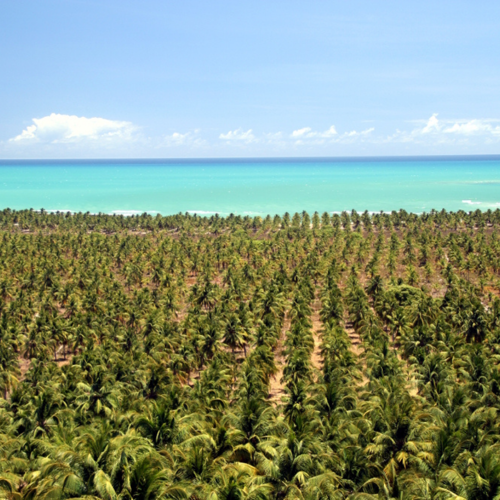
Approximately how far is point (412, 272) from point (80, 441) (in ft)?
238

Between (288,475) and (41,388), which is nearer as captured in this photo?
(288,475)

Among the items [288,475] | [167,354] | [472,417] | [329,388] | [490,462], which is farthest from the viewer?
[167,354]

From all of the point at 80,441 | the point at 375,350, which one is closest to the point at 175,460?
the point at 80,441

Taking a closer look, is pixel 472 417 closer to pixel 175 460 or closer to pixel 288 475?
pixel 288 475

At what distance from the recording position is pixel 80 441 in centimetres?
2748

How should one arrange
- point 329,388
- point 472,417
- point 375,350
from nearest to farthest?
point 472,417
point 329,388
point 375,350

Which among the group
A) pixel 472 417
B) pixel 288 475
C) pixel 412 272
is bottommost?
pixel 288 475

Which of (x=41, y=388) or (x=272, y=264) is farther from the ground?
(x=272, y=264)

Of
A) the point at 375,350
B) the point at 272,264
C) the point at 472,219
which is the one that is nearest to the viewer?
the point at 375,350

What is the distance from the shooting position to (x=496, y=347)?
47656mm

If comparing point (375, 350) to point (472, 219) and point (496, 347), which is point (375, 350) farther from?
point (472, 219)

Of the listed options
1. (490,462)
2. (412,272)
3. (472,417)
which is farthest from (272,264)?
(490,462)

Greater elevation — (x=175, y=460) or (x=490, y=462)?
(x=490, y=462)

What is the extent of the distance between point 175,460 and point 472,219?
15255 centimetres
